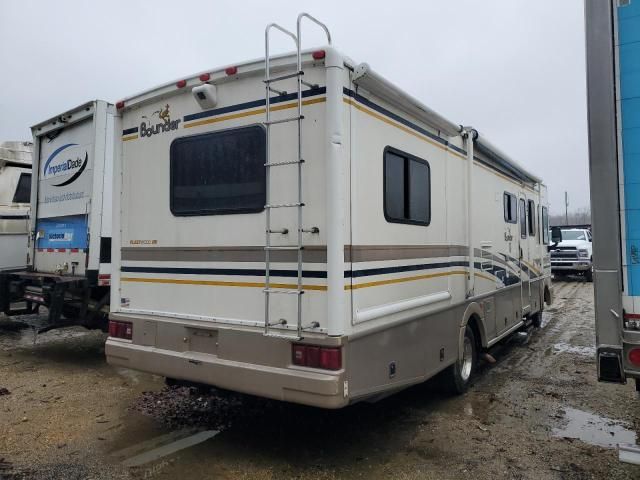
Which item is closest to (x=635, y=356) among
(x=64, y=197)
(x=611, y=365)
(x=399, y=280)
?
(x=611, y=365)

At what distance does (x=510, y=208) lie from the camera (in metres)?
7.21

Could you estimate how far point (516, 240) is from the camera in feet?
24.3

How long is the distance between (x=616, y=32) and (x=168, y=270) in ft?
11.6

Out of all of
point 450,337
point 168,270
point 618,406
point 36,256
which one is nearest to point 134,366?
point 168,270

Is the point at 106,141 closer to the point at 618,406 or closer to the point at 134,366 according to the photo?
the point at 134,366

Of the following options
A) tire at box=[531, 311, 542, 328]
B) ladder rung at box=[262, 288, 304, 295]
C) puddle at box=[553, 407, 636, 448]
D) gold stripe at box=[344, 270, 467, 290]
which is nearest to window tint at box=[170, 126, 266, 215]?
ladder rung at box=[262, 288, 304, 295]

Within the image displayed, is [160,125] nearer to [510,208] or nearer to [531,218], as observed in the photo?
[510,208]

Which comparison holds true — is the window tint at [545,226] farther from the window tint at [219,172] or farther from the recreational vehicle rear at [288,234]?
the window tint at [219,172]

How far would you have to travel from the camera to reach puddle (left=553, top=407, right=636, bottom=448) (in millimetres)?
4340

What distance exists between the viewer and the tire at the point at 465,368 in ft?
17.3

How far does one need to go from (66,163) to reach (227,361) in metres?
4.57

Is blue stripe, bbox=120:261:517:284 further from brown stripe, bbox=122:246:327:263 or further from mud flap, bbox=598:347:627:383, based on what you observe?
mud flap, bbox=598:347:627:383

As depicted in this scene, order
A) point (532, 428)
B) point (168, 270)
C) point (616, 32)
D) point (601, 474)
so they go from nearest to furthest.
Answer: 1. point (616, 32)
2. point (601, 474)
3. point (168, 270)
4. point (532, 428)

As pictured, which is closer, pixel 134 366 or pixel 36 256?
pixel 134 366
